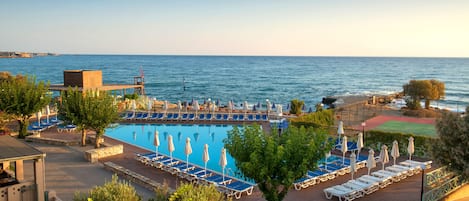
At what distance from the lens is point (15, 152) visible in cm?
900

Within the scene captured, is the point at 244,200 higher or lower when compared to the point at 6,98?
lower

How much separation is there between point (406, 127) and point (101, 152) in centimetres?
1894

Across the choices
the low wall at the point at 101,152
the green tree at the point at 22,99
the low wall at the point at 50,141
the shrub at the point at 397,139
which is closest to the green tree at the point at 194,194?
the low wall at the point at 101,152

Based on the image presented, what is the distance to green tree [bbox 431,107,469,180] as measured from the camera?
8.11m

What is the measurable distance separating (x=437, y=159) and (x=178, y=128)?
15753mm

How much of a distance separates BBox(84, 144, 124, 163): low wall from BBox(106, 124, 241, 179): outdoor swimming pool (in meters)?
1.70

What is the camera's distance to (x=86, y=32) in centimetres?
6788

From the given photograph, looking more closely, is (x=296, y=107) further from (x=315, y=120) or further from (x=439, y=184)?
(x=439, y=184)

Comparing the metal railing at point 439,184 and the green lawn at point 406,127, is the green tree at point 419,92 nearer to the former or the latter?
the green lawn at point 406,127

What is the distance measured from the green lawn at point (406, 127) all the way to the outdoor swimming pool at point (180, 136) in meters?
10.2

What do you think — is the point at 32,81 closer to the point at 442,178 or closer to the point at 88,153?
the point at 88,153

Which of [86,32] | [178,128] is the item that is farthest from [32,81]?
[86,32]

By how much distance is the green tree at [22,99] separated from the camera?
56.6ft

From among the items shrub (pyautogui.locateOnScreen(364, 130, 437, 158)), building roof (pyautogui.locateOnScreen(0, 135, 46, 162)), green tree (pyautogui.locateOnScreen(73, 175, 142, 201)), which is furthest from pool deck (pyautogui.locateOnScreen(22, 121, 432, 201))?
green tree (pyautogui.locateOnScreen(73, 175, 142, 201))
